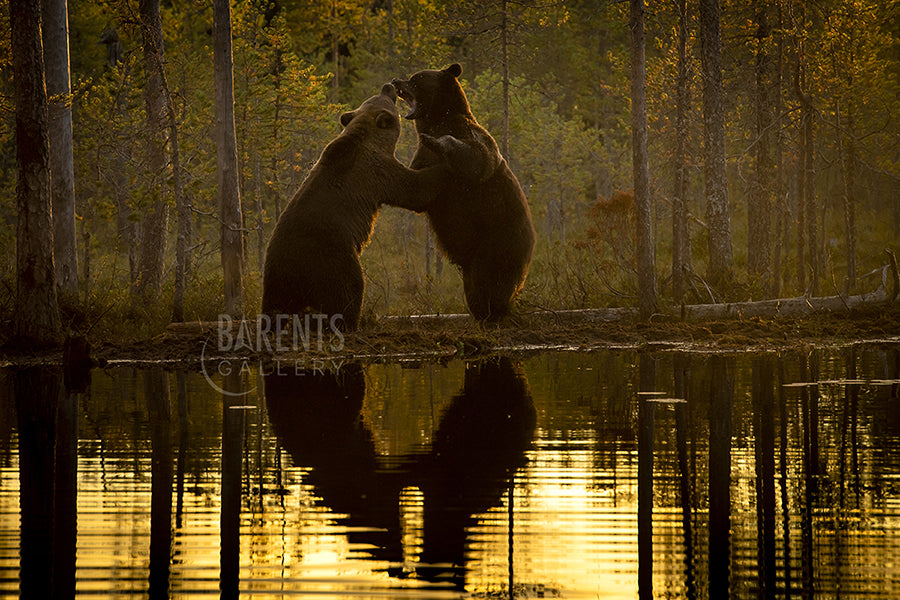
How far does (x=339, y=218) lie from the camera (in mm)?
11891

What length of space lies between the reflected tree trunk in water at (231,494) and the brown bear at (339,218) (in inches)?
106

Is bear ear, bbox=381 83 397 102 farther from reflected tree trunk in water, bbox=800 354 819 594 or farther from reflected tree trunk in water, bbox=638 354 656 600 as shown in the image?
reflected tree trunk in water, bbox=800 354 819 594

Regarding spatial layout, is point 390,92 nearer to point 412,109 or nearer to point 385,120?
point 412,109

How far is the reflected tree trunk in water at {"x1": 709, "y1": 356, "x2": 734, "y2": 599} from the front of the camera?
388cm

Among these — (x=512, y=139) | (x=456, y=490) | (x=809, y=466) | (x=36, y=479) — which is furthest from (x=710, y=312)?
(x=512, y=139)

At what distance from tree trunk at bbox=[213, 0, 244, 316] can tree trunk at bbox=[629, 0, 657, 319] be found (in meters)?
6.06

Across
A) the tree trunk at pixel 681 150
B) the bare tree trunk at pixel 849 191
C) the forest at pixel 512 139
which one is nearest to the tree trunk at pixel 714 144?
the forest at pixel 512 139

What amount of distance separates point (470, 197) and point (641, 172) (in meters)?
3.77

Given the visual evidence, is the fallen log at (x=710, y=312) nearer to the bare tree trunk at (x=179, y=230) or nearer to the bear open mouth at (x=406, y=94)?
the bare tree trunk at (x=179, y=230)

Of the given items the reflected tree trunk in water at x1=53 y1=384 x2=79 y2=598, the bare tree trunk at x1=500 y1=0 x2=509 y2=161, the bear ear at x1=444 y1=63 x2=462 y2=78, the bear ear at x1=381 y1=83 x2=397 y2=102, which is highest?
the bare tree trunk at x1=500 y1=0 x2=509 y2=161

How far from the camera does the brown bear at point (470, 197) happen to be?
41.6 ft

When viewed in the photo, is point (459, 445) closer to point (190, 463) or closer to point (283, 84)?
point (190, 463)
